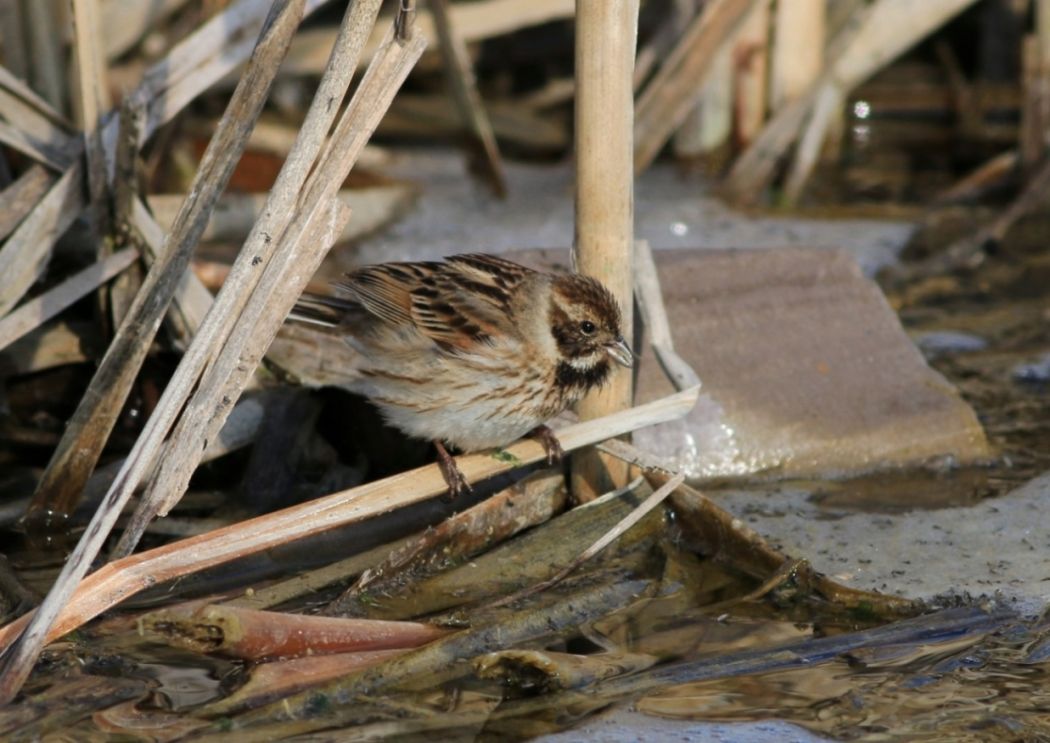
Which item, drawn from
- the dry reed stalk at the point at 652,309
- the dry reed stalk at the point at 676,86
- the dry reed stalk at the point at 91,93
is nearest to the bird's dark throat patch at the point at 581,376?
the dry reed stalk at the point at 652,309

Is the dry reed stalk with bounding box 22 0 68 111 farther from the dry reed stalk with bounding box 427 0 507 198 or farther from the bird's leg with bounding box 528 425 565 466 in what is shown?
the bird's leg with bounding box 528 425 565 466

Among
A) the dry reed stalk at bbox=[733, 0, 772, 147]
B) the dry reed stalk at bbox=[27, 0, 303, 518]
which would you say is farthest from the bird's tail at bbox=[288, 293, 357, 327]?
the dry reed stalk at bbox=[733, 0, 772, 147]

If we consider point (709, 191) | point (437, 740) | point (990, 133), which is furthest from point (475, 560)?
point (990, 133)

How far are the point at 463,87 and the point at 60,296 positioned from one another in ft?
9.35

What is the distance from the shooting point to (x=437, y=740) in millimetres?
3062

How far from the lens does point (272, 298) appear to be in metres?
3.27

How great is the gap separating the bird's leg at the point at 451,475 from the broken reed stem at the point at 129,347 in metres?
0.83

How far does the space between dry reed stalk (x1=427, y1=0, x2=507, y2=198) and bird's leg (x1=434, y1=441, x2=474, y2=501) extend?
3.16m

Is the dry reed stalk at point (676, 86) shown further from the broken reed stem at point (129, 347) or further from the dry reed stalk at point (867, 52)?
the broken reed stem at point (129, 347)

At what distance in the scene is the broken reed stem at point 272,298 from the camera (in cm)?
319

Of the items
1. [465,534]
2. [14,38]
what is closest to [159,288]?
[465,534]

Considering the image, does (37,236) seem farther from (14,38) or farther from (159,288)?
(14,38)

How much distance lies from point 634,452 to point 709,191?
3.40m

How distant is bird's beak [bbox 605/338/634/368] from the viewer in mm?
3988
